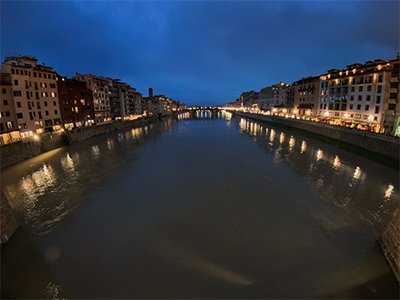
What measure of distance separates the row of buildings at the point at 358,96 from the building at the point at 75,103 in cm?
6404

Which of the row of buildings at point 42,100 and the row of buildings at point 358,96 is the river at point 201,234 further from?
the row of buildings at point 358,96

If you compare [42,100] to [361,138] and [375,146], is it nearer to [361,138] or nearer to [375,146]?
[361,138]

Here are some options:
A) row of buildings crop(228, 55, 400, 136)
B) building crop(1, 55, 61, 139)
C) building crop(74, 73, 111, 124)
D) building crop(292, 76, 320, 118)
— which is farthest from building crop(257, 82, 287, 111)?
building crop(1, 55, 61, 139)

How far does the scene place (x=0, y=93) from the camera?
33281mm

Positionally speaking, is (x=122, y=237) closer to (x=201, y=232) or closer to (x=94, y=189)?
(x=201, y=232)

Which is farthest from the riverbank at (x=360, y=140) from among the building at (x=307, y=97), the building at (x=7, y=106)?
the building at (x=7, y=106)

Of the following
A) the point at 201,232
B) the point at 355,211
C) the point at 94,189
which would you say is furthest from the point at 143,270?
the point at 355,211

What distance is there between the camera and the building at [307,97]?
58.9m

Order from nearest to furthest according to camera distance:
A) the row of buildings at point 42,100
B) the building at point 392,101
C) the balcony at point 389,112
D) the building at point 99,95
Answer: the building at point 392,101, the row of buildings at point 42,100, the balcony at point 389,112, the building at point 99,95

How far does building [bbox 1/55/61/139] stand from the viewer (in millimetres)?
35562

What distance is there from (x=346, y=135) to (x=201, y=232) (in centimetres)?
3776

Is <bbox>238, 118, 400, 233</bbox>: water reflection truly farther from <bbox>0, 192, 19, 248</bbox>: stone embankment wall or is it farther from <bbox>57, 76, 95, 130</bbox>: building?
<bbox>57, 76, 95, 130</bbox>: building

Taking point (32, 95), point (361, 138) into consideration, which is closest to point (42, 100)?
point (32, 95)

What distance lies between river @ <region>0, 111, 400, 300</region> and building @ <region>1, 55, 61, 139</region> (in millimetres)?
18581
